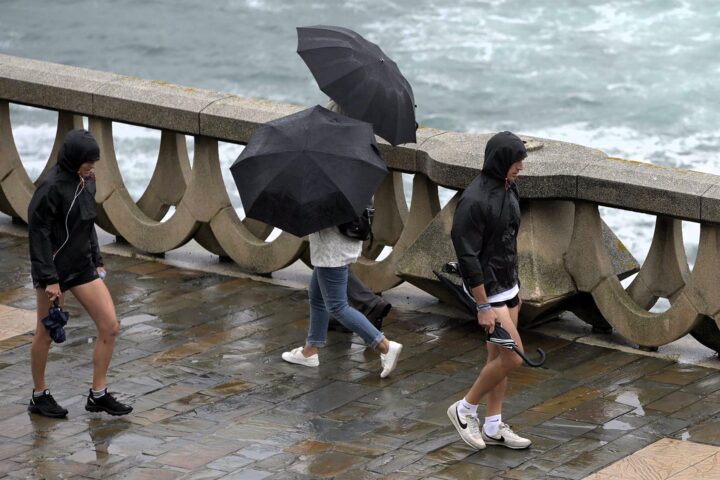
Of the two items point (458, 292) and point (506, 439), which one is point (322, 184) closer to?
point (458, 292)

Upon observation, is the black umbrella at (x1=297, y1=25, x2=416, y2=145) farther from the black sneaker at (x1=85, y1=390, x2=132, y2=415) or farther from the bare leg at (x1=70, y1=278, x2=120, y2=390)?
the black sneaker at (x1=85, y1=390, x2=132, y2=415)

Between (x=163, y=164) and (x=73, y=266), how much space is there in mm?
3330

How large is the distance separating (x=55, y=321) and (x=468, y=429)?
2189 millimetres

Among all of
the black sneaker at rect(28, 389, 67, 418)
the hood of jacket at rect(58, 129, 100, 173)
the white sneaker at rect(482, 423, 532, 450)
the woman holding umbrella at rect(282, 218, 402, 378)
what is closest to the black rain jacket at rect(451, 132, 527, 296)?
the white sneaker at rect(482, 423, 532, 450)

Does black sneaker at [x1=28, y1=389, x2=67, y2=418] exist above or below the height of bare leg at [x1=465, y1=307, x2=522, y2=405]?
below

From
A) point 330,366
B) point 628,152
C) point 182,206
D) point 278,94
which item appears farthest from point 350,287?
point 278,94

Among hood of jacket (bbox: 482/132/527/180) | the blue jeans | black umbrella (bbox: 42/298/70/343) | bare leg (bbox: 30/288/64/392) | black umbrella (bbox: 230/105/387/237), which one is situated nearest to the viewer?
hood of jacket (bbox: 482/132/527/180)

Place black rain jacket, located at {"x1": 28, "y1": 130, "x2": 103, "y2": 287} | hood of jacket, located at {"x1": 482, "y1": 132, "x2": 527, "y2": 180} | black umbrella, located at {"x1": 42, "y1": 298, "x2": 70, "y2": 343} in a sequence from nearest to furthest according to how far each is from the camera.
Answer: hood of jacket, located at {"x1": 482, "y1": 132, "x2": 527, "y2": 180}, black rain jacket, located at {"x1": 28, "y1": 130, "x2": 103, "y2": 287}, black umbrella, located at {"x1": 42, "y1": 298, "x2": 70, "y2": 343}

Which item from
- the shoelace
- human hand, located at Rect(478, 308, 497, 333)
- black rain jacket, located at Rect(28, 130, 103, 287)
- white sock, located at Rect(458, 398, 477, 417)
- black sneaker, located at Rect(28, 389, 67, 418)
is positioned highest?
black rain jacket, located at Rect(28, 130, 103, 287)

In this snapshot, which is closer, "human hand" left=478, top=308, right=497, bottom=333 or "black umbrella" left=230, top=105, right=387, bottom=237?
"human hand" left=478, top=308, right=497, bottom=333

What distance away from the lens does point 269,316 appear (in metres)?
10.1

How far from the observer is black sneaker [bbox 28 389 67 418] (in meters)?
8.20

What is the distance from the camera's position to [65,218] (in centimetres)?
798

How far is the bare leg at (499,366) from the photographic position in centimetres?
764
